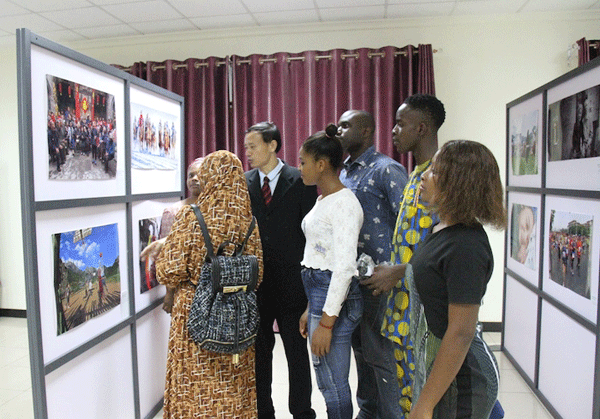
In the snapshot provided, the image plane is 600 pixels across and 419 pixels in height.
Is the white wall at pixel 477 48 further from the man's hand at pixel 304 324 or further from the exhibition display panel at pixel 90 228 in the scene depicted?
the man's hand at pixel 304 324

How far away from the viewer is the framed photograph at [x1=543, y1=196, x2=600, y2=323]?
6.32ft

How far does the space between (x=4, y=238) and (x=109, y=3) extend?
8.76 ft

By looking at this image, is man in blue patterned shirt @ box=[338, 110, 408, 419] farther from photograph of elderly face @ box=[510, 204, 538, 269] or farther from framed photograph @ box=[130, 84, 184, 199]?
photograph of elderly face @ box=[510, 204, 538, 269]

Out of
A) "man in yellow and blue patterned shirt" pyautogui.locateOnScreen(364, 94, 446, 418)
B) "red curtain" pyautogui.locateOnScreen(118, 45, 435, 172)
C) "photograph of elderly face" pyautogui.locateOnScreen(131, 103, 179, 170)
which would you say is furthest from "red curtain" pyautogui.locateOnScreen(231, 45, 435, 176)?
"man in yellow and blue patterned shirt" pyautogui.locateOnScreen(364, 94, 446, 418)

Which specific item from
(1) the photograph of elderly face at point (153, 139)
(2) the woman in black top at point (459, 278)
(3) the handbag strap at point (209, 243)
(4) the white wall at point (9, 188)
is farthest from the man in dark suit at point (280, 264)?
(4) the white wall at point (9, 188)

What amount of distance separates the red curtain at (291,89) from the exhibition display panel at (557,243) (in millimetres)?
1001

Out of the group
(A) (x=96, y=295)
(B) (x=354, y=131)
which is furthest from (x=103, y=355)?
(B) (x=354, y=131)

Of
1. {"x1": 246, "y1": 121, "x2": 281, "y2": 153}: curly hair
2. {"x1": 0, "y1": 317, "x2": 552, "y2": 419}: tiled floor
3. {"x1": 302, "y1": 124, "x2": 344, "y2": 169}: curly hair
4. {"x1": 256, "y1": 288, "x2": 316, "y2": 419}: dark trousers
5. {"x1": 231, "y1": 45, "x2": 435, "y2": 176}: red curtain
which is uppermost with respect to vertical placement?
{"x1": 231, "y1": 45, "x2": 435, "y2": 176}: red curtain

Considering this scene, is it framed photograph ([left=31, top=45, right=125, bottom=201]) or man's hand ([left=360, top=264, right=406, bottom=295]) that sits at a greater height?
framed photograph ([left=31, top=45, right=125, bottom=201])

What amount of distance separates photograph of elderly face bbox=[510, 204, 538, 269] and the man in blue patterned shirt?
1348 millimetres

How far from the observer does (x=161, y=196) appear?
2344 mm

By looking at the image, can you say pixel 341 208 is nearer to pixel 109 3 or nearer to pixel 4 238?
pixel 109 3

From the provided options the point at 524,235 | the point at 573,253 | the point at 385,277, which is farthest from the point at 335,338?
the point at 524,235

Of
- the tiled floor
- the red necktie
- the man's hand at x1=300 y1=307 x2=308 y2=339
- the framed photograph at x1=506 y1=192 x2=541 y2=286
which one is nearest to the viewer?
the man's hand at x1=300 y1=307 x2=308 y2=339
